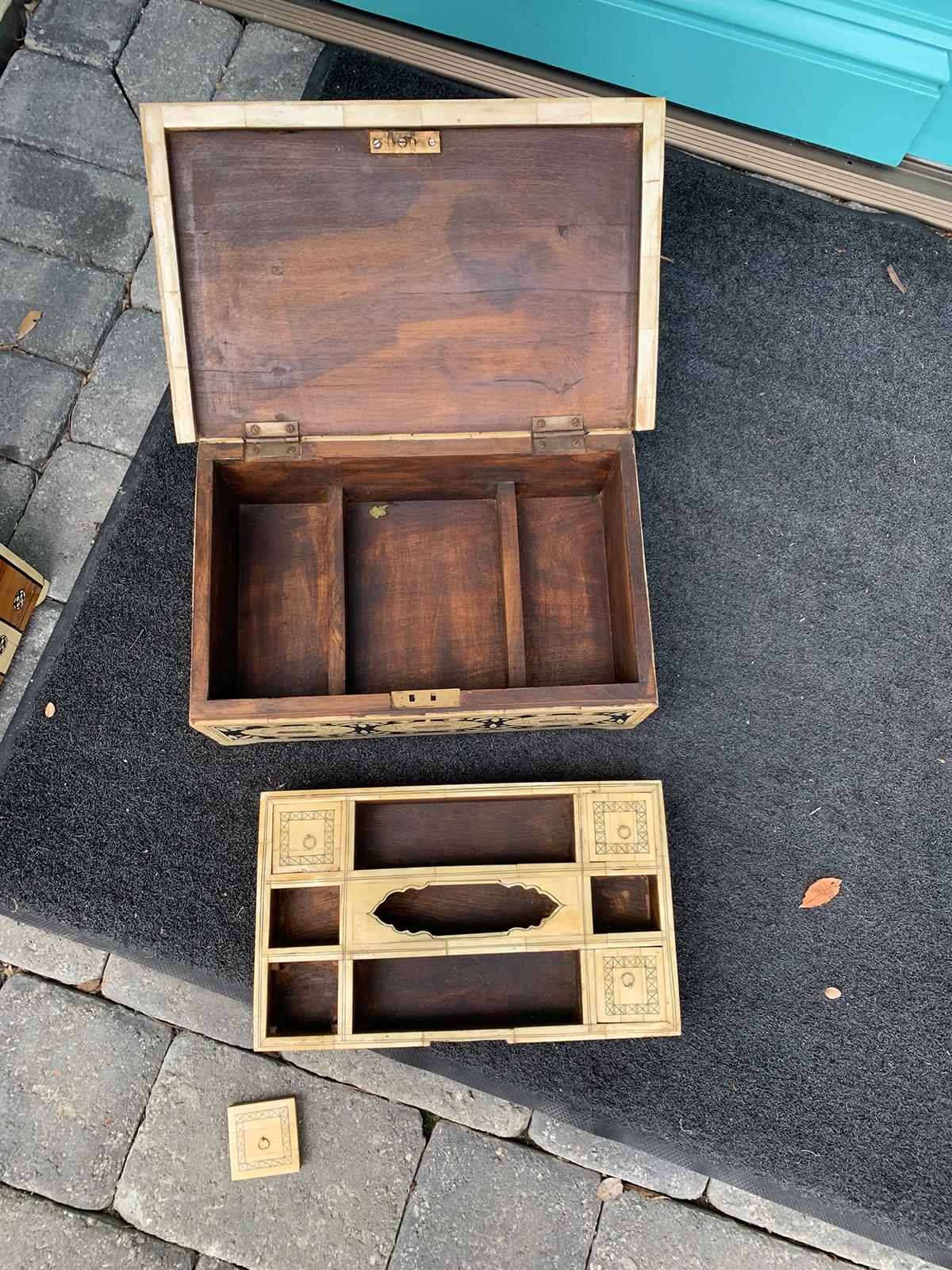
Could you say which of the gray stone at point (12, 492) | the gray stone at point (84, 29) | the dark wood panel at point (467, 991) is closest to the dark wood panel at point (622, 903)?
the dark wood panel at point (467, 991)

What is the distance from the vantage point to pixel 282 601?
6.55 feet

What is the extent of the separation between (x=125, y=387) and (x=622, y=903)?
6.88 feet

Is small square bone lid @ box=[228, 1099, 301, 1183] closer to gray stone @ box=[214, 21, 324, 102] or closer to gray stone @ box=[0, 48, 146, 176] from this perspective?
gray stone @ box=[0, 48, 146, 176]

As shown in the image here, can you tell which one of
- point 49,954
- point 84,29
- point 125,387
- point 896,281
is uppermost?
point 896,281

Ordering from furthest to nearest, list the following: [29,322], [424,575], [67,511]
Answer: [29,322] → [67,511] → [424,575]

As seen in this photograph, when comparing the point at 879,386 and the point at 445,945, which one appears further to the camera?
the point at 879,386

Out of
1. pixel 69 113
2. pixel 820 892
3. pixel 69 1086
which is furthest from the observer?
pixel 69 113

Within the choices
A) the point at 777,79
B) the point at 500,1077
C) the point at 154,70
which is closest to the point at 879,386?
the point at 777,79

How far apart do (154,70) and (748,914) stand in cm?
323

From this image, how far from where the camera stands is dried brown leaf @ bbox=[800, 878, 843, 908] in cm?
225

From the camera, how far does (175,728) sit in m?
2.29

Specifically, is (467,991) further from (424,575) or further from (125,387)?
(125,387)

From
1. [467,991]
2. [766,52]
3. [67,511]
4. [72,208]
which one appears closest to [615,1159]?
[467,991]

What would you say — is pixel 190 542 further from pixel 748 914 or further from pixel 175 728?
pixel 748 914
